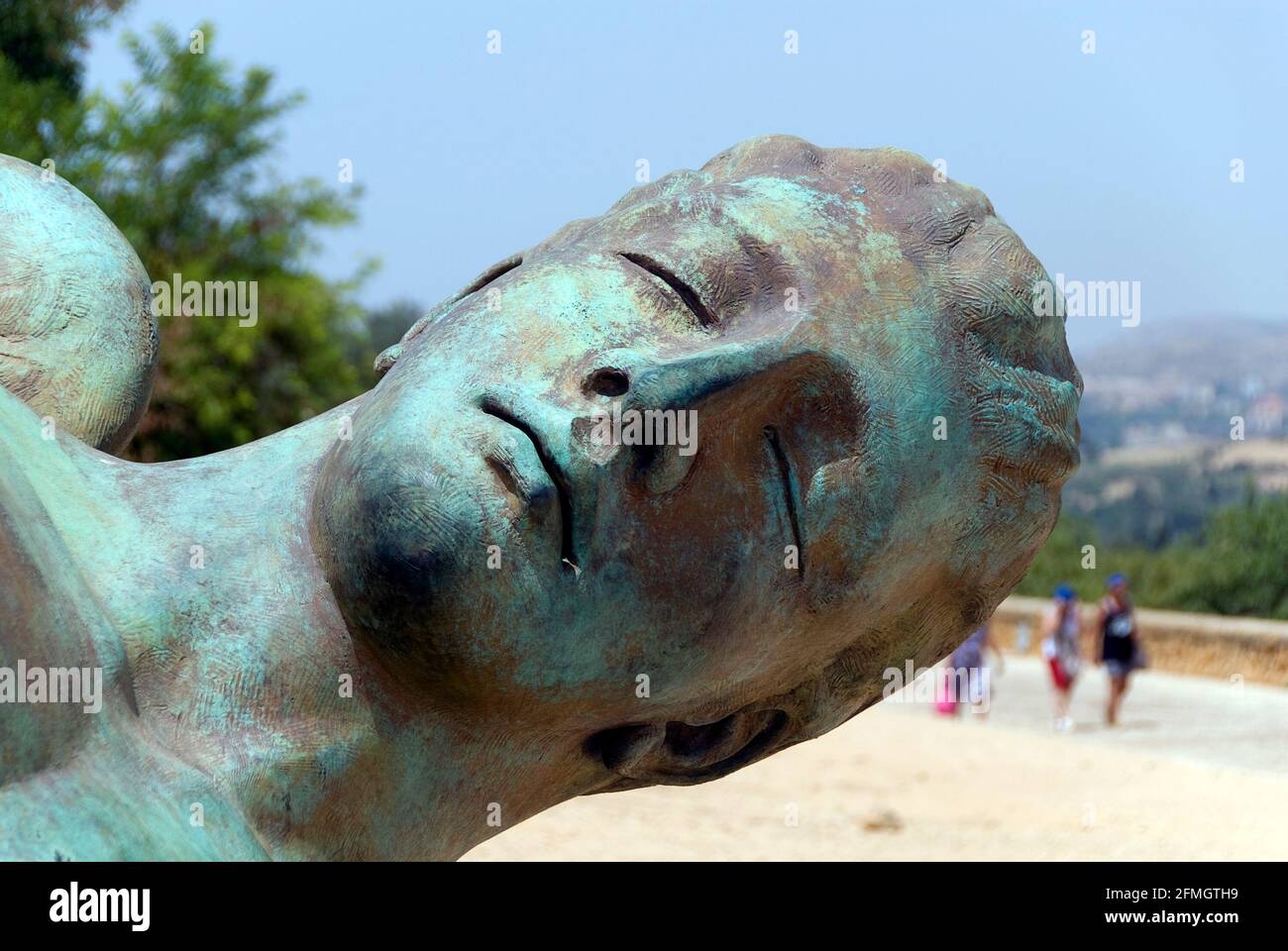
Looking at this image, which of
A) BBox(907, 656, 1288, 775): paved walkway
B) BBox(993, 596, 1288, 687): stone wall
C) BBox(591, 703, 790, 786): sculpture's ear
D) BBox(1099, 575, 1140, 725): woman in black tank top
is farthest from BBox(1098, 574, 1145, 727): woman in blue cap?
BBox(591, 703, 790, 786): sculpture's ear

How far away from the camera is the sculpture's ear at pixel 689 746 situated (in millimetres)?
1954

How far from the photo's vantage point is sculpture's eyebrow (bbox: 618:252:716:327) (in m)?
1.84

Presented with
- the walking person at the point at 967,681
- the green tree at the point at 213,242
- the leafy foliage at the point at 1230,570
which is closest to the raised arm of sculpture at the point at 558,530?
the green tree at the point at 213,242

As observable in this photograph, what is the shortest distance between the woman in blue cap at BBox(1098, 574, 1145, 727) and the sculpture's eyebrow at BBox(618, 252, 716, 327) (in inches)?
434

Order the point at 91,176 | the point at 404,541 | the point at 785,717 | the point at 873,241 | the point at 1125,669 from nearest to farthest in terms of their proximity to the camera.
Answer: the point at 404,541 → the point at 873,241 → the point at 785,717 → the point at 91,176 → the point at 1125,669

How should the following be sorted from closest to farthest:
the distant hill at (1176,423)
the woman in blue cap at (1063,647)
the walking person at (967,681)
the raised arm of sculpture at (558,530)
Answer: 1. the raised arm of sculpture at (558,530)
2. the woman in blue cap at (1063,647)
3. the walking person at (967,681)
4. the distant hill at (1176,423)

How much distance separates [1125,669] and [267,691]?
11.8 metres

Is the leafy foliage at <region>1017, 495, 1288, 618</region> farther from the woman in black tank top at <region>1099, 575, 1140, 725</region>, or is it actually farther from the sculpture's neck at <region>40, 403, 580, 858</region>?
the sculpture's neck at <region>40, 403, 580, 858</region>

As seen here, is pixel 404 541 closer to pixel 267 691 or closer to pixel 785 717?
pixel 267 691

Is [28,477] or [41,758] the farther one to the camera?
[28,477]

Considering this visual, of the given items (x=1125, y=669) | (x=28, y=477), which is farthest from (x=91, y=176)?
(x=28, y=477)

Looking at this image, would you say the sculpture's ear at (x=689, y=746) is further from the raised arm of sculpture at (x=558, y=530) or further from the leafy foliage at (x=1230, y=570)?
the leafy foliage at (x=1230, y=570)

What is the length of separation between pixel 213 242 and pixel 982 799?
21.4ft

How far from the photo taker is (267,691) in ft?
5.72
